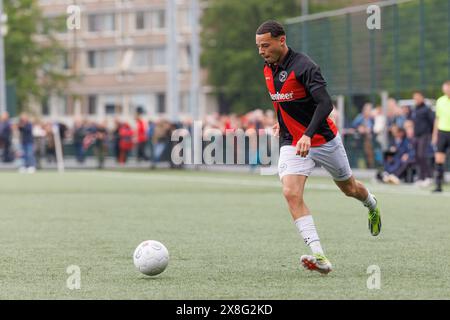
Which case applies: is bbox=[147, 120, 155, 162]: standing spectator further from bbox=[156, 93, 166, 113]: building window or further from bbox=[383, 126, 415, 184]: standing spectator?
bbox=[156, 93, 166, 113]: building window

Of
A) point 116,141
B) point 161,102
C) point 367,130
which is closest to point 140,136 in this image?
point 116,141

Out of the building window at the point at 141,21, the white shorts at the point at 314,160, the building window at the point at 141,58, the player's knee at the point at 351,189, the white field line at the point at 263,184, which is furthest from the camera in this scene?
the building window at the point at 141,58

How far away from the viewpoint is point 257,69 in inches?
3169

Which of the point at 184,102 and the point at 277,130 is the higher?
the point at 277,130

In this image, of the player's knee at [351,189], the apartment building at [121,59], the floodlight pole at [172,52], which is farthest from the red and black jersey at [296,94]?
the apartment building at [121,59]

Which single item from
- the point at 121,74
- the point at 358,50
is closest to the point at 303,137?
the point at 358,50

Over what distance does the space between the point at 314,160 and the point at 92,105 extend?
9188cm

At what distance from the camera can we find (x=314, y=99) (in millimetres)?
10023

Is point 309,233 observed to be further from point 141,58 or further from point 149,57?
point 141,58

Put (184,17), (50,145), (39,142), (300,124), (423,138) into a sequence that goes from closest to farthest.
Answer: (300,124) < (423,138) < (39,142) < (50,145) < (184,17)

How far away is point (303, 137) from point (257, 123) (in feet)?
86.3

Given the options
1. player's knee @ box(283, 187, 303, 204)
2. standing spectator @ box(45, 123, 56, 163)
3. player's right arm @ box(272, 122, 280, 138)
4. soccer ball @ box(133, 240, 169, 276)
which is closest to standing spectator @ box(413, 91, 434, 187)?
player's right arm @ box(272, 122, 280, 138)

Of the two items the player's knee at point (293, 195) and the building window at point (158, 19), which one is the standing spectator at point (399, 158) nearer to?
the player's knee at point (293, 195)

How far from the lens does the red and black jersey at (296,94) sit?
33.1ft
